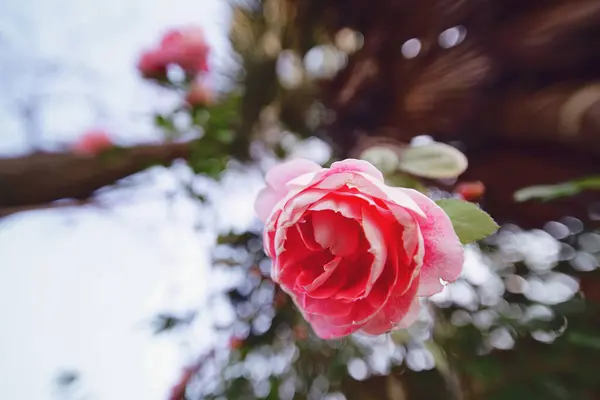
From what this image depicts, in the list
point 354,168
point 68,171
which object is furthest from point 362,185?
point 68,171

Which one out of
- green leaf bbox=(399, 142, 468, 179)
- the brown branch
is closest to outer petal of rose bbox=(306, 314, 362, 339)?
green leaf bbox=(399, 142, 468, 179)

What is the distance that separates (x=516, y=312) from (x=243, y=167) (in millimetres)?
426

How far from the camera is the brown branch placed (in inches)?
21.3

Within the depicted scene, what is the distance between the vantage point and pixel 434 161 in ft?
0.97

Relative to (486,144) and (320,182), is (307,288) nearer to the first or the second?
(320,182)

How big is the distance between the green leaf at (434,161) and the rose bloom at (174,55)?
45cm

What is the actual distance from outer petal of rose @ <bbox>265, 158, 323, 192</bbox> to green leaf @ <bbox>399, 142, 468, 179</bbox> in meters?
0.10

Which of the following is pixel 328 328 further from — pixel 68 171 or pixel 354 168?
pixel 68 171

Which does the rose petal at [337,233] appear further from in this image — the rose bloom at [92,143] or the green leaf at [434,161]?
the rose bloom at [92,143]

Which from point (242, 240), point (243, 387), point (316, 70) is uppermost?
point (316, 70)

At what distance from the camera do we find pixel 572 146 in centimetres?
43

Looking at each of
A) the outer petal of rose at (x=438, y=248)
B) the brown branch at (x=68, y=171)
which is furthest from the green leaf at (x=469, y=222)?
→ the brown branch at (x=68, y=171)


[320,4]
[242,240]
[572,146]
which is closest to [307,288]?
[572,146]

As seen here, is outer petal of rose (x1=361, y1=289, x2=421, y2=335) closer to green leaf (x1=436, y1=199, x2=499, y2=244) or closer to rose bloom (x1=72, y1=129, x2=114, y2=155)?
green leaf (x1=436, y1=199, x2=499, y2=244)
